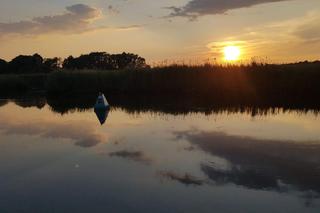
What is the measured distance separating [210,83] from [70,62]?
127 ft

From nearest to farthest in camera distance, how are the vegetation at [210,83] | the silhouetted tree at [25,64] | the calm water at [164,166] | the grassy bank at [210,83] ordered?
the calm water at [164,166], the vegetation at [210,83], the grassy bank at [210,83], the silhouetted tree at [25,64]

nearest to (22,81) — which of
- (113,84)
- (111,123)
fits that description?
(113,84)

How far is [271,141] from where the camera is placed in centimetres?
923

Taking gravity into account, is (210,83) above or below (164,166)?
above

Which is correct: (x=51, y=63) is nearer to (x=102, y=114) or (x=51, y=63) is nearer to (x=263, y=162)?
(x=102, y=114)

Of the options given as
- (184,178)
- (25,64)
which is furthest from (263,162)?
(25,64)

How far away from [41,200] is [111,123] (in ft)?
23.6

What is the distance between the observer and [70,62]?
190ft

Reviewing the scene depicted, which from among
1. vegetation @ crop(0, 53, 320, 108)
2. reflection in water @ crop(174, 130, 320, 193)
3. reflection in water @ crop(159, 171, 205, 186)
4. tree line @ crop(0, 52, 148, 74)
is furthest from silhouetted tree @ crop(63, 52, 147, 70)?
reflection in water @ crop(159, 171, 205, 186)

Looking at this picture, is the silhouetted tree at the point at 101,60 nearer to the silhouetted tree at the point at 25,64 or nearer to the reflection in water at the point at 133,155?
the silhouetted tree at the point at 25,64

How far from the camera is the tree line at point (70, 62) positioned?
5519 centimetres

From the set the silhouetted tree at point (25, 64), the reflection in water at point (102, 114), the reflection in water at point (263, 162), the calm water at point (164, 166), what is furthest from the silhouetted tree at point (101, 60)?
the reflection in water at point (263, 162)

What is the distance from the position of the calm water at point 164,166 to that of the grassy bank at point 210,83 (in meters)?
6.97

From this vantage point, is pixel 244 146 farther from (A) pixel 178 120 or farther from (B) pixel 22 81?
(B) pixel 22 81
